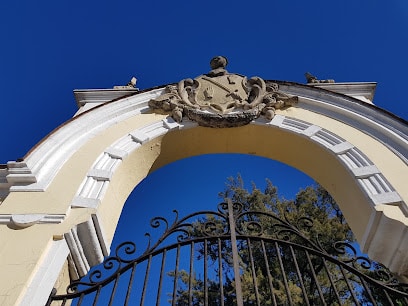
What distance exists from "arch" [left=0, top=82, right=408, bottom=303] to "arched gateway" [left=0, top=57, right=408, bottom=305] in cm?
1

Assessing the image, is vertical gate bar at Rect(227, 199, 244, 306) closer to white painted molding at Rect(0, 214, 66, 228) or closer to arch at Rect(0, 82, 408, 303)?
arch at Rect(0, 82, 408, 303)

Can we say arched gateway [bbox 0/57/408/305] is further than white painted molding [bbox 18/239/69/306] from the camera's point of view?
Yes

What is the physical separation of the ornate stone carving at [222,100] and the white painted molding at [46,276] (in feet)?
9.91

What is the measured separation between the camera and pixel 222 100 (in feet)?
20.4

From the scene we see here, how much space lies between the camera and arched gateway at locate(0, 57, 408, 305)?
3.59m

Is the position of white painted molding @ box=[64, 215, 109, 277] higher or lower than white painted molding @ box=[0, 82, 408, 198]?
lower

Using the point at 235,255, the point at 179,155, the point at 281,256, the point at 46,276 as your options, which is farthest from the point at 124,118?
the point at 281,256

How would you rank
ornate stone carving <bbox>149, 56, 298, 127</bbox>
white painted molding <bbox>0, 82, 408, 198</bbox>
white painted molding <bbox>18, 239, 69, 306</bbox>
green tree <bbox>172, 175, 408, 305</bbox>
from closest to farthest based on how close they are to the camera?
white painted molding <bbox>18, 239, 69, 306</bbox>
white painted molding <bbox>0, 82, 408, 198</bbox>
ornate stone carving <bbox>149, 56, 298, 127</bbox>
green tree <bbox>172, 175, 408, 305</bbox>

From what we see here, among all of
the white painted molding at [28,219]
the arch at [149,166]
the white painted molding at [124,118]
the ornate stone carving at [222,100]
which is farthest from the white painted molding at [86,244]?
the ornate stone carving at [222,100]

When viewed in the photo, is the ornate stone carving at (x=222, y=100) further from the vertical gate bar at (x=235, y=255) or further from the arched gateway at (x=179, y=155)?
the vertical gate bar at (x=235, y=255)

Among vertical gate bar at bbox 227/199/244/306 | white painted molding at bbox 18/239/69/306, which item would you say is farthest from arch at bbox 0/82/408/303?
vertical gate bar at bbox 227/199/244/306

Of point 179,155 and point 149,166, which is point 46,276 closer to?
point 149,166

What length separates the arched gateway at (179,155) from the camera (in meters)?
3.59

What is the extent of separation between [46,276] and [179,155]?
10.7 feet
